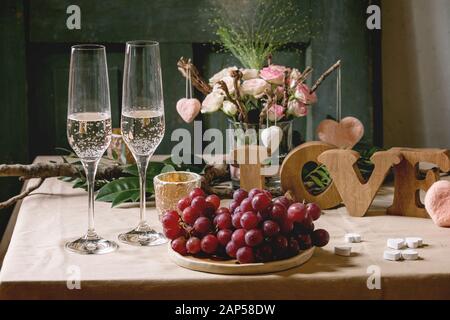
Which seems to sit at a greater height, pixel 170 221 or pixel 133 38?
pixel 133 38

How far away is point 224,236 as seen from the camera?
4.69 feet

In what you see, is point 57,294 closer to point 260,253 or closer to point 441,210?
point 260,253

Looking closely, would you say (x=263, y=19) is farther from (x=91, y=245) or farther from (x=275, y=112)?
(x=91, y=245)

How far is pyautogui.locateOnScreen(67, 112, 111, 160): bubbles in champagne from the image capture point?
1.52m

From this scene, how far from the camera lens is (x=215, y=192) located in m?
1.95

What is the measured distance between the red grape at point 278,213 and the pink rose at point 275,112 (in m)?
0.50

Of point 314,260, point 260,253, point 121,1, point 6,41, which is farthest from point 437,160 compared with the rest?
point 6,41

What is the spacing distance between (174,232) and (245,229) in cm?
14

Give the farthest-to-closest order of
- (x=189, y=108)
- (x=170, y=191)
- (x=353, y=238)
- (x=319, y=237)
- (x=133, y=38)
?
1. (x=133, y=38)
2. (x=189, y=108)
3. (x=170, y=191)
4. (x=353, y=238)
5. (x=319, y=237)

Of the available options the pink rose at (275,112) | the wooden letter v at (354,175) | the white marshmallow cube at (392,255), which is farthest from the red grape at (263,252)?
the pink rose at (275,112)

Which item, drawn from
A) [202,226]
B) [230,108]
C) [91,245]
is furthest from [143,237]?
[230,108]

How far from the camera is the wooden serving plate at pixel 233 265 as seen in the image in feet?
4.62

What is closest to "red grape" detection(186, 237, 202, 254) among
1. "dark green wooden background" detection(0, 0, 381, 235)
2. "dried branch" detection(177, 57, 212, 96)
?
"dried branch" detection(177, 57, 212, 96)

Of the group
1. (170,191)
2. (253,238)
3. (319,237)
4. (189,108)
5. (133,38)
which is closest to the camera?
→ (253,238)
